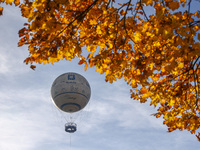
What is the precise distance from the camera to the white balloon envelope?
34875 millimetres

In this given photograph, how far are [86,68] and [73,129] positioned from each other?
137 feet

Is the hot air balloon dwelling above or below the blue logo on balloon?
below

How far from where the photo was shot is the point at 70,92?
114ft

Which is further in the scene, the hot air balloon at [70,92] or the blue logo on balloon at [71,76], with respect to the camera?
the blue logo on balloon at [71,76]

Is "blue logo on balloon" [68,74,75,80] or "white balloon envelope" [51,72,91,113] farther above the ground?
"blue logo on balloon" [68,74,75,80]

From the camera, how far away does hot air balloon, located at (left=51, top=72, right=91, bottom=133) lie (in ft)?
115

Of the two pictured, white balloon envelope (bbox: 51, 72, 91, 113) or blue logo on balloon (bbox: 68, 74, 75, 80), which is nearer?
white balloon envelope (bbox: 51, 72, 91, 113)

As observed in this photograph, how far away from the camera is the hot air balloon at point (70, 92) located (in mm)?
34906

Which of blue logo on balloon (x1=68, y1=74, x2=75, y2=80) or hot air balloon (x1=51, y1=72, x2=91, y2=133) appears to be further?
blue logo on balloon (x1=68, y1=74, x2=75, y2=80)

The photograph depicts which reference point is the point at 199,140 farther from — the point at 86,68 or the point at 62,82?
the point at 62,82

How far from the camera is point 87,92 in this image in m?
37.3

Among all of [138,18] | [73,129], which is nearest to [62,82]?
[73,129]

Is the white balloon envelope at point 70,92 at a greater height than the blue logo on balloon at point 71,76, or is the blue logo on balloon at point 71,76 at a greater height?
the blue logo on balloon at point 71,76

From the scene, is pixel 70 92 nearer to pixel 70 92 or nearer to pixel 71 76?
pixel 70 92
